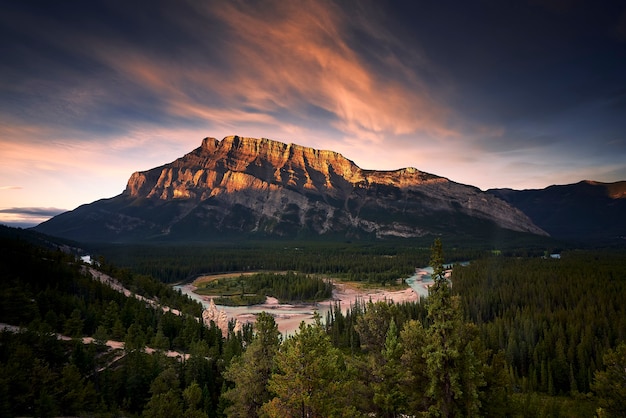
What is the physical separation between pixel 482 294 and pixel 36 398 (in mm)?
99483

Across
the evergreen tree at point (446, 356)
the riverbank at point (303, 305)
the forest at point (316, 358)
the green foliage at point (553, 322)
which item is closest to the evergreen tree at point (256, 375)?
the forest at point (316, 358)

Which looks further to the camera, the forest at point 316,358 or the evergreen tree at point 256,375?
the evergreen tree at point 256,375

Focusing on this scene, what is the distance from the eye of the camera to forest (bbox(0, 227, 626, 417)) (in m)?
21.2

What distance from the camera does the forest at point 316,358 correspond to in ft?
69.6

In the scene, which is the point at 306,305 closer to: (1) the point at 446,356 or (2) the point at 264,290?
(2) the point at 264,290

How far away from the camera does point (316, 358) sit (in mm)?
20266

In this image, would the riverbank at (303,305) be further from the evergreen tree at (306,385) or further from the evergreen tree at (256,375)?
the evergreen tree at (306,385)

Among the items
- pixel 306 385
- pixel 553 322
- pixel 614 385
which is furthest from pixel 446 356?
pixel 553 322

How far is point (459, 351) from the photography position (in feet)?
69.7

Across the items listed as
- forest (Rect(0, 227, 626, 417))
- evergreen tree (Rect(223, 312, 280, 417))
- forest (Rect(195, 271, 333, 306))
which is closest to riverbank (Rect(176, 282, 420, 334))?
forest (Rect(195, 271, 333, 306))

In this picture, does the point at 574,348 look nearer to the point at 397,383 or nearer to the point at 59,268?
the point at 397,383

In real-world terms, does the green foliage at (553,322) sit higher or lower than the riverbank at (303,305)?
higher

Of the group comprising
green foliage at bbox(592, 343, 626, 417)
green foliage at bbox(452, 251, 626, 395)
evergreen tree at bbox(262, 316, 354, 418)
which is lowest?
green foliage at bbox(452, 251, 626, 395)

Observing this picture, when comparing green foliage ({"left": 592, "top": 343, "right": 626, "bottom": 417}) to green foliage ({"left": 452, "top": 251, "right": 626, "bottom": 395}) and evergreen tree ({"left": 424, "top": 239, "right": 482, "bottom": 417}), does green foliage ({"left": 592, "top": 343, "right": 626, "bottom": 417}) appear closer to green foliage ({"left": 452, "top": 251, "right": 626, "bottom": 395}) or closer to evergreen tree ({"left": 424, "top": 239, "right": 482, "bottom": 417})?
green foliage ({"left": 452, "top": 251, "right": 626, "bottom": 395})
